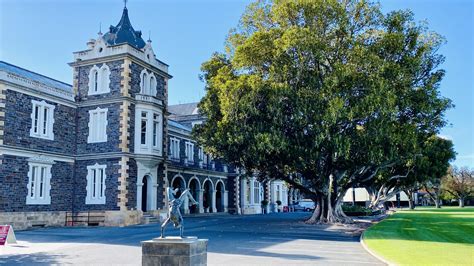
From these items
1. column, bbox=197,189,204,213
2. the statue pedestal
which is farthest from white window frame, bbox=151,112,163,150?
the statue pedestal

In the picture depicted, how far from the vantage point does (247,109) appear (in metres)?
26.2

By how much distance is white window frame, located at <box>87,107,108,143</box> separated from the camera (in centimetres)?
3021

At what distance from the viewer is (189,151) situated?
45.8 meters

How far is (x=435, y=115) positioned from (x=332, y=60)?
298 inches

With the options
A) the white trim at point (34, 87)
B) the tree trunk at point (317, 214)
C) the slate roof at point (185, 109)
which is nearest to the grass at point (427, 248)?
the tree trunk at point (317, 214)

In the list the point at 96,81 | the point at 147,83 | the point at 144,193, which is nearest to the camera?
the point at 96,81

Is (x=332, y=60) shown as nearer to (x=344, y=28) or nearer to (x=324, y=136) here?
(x=344, y=28)

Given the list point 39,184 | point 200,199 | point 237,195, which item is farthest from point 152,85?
point 237,195

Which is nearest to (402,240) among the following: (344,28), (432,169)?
(344,28)

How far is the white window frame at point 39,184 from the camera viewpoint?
26766 millimetres

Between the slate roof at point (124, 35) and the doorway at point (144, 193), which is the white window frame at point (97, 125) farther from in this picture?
the slate roof at point (124, 35)

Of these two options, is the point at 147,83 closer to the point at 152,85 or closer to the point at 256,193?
the point at 152,85

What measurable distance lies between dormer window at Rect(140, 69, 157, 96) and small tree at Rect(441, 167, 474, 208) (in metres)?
66.5

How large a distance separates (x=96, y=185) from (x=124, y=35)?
10.9 m
